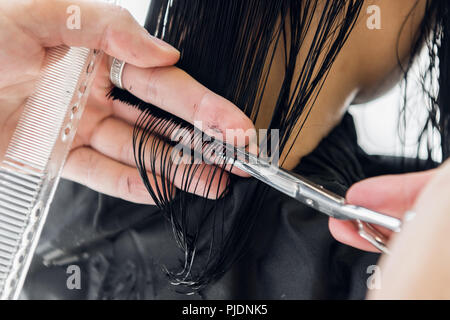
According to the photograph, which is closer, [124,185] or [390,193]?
[390,193]

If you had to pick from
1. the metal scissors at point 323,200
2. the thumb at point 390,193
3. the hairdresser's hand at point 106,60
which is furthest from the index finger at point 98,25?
the thumb at point 390,193

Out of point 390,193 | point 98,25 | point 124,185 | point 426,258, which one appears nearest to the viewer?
point 426,258

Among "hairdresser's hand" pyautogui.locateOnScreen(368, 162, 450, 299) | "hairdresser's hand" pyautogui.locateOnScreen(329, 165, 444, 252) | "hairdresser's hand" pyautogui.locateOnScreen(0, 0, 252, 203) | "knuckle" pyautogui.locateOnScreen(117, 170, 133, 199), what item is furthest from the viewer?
"knuckle" pyautogui.locateOnScreen(117, 170, 133, 199)

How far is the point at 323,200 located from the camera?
0.37 metres

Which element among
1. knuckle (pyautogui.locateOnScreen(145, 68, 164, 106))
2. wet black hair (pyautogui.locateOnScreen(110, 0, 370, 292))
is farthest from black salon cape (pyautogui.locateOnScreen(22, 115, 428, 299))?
knuckle (pyautogui.locateOnScreen(145, 68, 164, 106))

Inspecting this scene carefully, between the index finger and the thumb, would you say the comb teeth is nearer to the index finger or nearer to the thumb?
the index finger

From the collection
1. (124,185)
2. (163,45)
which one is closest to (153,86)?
(163,45)

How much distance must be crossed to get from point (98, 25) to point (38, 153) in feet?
0.59

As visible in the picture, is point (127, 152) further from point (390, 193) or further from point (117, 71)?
point (390, 193)

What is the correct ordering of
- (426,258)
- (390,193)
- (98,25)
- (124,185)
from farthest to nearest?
(124,185) < (98,25) < (390,193) < (426,258)

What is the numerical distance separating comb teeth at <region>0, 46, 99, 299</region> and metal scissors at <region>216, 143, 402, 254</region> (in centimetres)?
24

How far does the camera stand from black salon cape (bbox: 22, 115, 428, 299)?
17.9 inches
